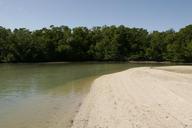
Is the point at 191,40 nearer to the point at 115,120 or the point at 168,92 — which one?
the point at 168,92

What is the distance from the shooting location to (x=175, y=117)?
1373cm

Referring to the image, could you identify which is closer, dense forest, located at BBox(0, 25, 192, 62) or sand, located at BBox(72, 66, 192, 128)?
sand, located at BBox(72, 66, 192, 128)

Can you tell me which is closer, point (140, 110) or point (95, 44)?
point (140, 110)

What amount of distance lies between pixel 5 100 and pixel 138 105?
10.7 m

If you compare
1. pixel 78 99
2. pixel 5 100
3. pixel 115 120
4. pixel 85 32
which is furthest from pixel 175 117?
pixel 85 32

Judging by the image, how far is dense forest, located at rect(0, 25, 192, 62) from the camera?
323 ft

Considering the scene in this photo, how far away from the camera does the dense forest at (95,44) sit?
3878 inches

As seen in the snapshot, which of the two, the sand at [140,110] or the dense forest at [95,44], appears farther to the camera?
the dense forest at [95,44]

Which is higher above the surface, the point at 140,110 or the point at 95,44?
the point at 95,44

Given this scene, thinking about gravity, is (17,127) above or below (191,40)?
below

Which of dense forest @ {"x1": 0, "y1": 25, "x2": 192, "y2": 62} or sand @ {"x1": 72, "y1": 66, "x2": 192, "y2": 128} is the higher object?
dense forest @ {"x1": 0, "y1": 25, "x2": 192, "y2": 62}

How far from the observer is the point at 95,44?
113 meters

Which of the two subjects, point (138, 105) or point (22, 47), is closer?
point (138, 105)

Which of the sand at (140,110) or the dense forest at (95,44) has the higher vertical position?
the dense forest at (95,44)
